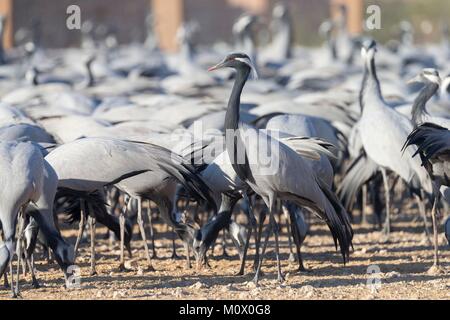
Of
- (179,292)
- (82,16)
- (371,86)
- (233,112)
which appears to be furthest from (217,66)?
(82,16)

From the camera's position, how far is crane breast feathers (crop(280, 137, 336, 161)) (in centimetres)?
747

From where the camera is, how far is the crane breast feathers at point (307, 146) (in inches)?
294

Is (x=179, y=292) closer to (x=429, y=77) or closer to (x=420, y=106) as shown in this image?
(x=420, y=106)

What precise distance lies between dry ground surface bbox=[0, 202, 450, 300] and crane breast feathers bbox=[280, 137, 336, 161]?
84 cm

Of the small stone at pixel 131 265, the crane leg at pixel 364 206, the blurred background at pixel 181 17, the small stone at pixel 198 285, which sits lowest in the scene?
the small stone at pixel 131 265

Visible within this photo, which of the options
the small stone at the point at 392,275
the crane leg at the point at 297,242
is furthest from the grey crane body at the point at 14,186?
the small stone at the point at 392,275

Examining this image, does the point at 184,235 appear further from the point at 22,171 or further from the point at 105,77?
the point at 105,77

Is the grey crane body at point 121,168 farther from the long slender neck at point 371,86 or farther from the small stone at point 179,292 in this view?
the long slender neck at point 371,86

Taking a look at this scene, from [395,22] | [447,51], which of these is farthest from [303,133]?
[395,22]

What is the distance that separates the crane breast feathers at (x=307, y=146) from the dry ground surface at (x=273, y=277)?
84 cm

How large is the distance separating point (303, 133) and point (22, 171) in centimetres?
316

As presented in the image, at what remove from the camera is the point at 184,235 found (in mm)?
7984

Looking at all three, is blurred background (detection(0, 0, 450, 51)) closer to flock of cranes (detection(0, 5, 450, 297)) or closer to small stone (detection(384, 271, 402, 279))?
flock of cranes (detection(0, 5, 450, 297))

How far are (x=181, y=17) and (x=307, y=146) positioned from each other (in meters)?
31.6
